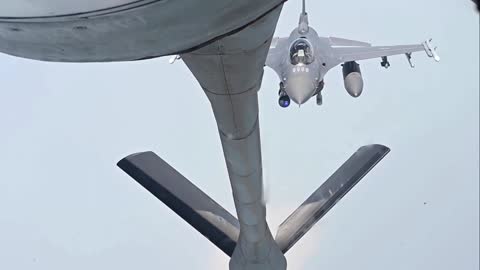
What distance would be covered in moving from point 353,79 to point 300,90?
128cm

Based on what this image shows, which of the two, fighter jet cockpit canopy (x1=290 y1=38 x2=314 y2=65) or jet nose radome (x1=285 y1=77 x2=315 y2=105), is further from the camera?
fighter jet cockpit canopy (x1=290 y1=38 x2=314 y2=65)

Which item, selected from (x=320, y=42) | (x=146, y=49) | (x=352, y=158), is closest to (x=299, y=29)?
(x=320, y=42)

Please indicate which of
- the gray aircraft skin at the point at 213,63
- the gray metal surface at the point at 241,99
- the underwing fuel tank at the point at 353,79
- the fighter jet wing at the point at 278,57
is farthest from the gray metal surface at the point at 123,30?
the fighter jet wing at the point at 278,57

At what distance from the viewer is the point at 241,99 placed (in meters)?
4.59

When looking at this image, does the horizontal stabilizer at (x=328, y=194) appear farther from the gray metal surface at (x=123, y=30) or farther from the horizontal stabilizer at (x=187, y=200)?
the gray metal surface at (x=123, y=30)

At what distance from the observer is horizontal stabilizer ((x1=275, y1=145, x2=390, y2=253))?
767 cm

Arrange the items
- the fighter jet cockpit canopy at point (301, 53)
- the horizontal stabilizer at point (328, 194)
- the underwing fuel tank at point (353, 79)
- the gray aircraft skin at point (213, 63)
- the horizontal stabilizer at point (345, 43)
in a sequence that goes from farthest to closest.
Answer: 1. the horizontal stabilizer at point (345, 43)
2. the fighter jet cockpit canopy at point (301, 53)
3. the underwing fuel tank at point (353, 79)
4. the horizontal stabilizer at point (328, 194)
5. the gray aircraft skin at point (213, 63)

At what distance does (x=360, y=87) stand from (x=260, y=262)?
255 inches

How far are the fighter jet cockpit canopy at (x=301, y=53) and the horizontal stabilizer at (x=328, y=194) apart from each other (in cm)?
638

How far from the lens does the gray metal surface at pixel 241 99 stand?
390cm

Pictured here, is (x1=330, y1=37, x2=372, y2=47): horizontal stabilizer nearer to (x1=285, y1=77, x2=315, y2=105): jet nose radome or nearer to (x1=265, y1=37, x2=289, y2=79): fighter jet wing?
(x1=265, y1=37, x2=289, y2=79): fighter jet wing

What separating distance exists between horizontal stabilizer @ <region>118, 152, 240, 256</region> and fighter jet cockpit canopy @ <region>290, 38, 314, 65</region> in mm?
6901

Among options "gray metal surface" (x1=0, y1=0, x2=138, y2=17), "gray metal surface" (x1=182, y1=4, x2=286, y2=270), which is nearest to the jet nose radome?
"gray metal surface" (x1=182, y1=4, x2=286, y2=270)

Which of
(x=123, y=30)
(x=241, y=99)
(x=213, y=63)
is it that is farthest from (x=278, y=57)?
(x=123, y=30)
